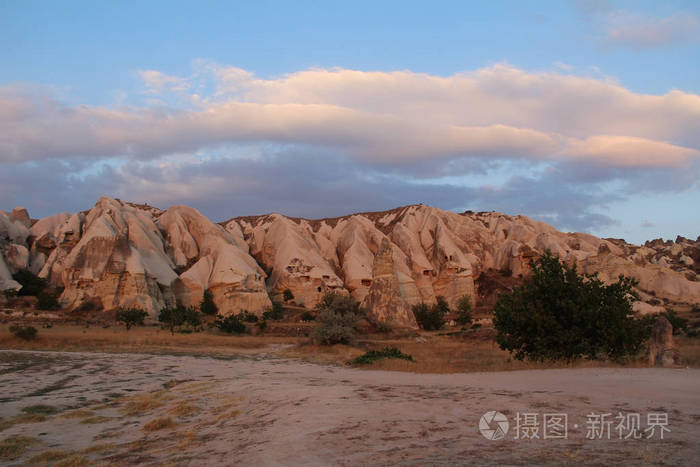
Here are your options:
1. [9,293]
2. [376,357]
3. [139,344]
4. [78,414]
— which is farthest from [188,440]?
[9,293]

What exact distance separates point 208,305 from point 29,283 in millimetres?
16478

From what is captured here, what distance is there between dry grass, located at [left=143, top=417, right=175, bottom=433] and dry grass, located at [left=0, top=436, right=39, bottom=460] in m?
1.43

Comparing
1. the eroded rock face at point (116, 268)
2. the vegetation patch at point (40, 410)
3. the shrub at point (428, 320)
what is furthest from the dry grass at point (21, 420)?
the eroded rock face at point (116, 268)

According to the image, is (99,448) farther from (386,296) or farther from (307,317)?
(307,317)

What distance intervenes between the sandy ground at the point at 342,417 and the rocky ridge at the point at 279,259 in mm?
26073

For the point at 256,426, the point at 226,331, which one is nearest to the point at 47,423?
the point at 256,426

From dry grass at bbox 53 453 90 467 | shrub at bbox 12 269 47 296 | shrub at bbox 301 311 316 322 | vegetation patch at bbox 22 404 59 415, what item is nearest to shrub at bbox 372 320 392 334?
shrub at bbox 301 311 316 322

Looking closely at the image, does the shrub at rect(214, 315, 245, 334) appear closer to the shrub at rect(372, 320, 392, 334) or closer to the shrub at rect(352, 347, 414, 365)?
the shrub at rect(372, 320, 392, 334)

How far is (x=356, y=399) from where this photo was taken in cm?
854

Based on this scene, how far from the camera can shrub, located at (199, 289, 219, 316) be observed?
48.8 m

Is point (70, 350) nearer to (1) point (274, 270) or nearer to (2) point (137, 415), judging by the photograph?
(2) point (137, 415)

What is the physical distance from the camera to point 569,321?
1470 cm

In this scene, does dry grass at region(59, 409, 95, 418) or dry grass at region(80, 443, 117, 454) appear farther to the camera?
dry grass at region(59, 409, 95, 418)

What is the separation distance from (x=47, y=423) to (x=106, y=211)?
49.7 metres
